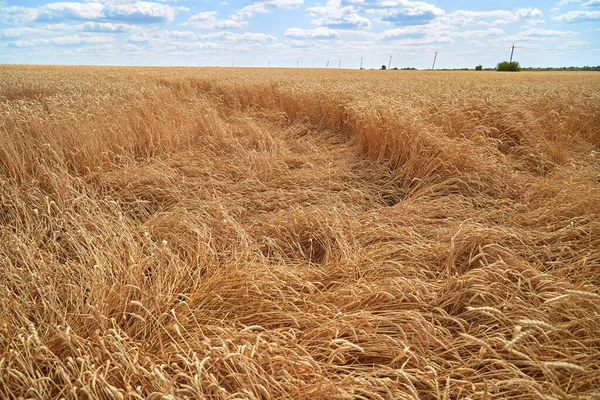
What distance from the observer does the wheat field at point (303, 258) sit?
154 cm

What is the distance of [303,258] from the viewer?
2918 mm

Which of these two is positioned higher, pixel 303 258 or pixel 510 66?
pixel 510 66

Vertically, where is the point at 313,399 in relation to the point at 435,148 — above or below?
Answer: below

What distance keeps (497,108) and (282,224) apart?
5.12 m

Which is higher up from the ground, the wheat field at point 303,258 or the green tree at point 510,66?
the green tree at point 510,66

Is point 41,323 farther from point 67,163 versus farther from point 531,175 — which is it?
point 531,175

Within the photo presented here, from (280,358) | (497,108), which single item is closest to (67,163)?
(280,358)

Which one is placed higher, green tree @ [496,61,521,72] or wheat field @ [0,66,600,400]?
green tree @ [496,61,521,72]

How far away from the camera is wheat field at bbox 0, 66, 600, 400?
1.54 meters

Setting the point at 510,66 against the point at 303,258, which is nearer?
the point at 303,258

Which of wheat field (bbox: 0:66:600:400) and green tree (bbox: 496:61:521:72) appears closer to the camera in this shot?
wheat field (bbox: 0:66:600:400)

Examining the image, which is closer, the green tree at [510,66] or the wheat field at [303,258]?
the wheat field at [303,258]

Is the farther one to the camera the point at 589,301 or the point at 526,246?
the point at 526,246

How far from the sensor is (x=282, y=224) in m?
3.24
